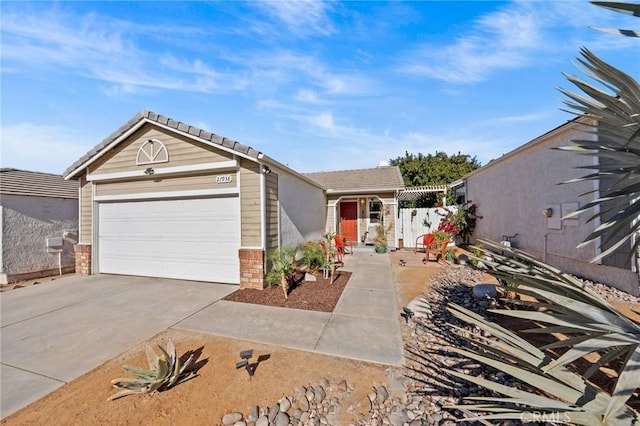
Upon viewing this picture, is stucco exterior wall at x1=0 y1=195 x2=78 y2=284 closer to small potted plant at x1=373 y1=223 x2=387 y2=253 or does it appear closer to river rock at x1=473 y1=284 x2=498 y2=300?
small potted plant at x1=373 y1=223 x2=387 y2=253

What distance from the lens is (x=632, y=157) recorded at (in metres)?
1.86

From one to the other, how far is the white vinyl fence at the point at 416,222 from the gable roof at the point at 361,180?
5.35ft

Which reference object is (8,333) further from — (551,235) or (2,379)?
(551,235)

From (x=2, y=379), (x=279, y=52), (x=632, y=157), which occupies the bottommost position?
(x=2, y=379)

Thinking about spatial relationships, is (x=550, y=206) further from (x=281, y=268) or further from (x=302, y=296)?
(x=281, y=268)

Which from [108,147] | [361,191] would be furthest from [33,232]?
[361,191]

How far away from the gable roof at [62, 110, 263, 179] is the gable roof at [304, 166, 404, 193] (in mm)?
6931

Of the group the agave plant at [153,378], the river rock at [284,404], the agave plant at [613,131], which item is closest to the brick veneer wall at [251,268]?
the agave plant at [153,378]

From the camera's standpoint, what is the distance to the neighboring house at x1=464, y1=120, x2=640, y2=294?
5.40 m

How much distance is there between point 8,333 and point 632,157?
806 cm

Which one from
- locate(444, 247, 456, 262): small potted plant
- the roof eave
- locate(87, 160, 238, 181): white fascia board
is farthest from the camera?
the roof eave

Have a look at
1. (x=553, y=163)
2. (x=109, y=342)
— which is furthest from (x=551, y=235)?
(x=109, y=342)

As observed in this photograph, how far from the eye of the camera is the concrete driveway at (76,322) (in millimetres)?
2953

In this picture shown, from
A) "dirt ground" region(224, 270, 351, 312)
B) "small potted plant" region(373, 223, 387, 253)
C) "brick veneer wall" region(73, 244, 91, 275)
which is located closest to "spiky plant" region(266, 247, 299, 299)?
"dirt ground" region(224, 270, 351, 312)
